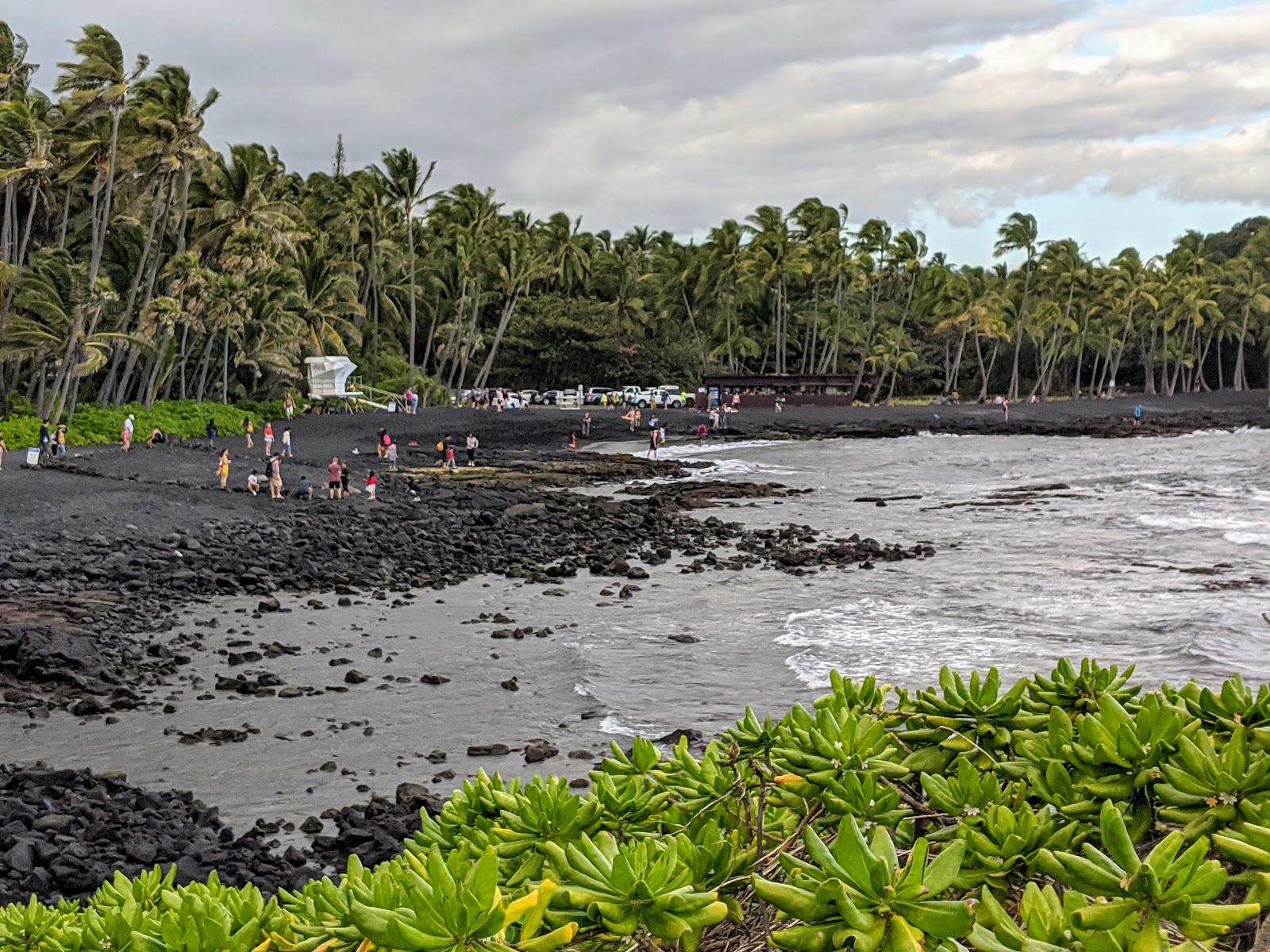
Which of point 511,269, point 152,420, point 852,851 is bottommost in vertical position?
point 152,420

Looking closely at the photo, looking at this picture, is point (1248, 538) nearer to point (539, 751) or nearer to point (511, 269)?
point (539, 751)

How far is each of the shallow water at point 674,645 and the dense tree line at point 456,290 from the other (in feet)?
70.7

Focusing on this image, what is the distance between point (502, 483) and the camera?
34750 mm

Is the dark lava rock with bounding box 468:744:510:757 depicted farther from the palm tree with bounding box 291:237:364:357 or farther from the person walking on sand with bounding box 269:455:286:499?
the palm tree with bounding box 291:237:364:357

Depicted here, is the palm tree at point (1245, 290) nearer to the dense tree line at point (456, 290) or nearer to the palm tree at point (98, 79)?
the dense tree line at point (456, 290)

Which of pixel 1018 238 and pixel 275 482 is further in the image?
pixel 1018 238

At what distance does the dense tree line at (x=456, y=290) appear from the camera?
1420 inches

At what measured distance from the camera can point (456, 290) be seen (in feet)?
207

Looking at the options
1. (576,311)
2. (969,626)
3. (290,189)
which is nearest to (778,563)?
(969,626)

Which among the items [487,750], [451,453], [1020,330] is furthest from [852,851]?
[1020,330]

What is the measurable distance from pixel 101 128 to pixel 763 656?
3113cm

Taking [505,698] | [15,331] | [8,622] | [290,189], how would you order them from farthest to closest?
1. [290,189]
2. [15,331]
3. [8,622]
4. [505,698]

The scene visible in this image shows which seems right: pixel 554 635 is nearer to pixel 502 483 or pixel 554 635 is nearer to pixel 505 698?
pixel 505 698

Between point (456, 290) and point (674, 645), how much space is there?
49963 millimetres
